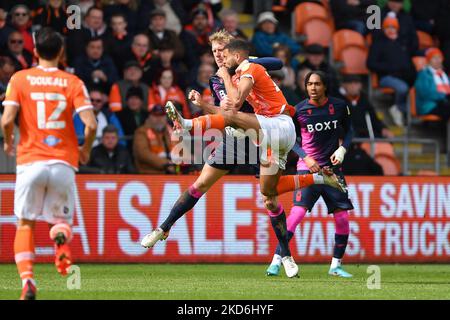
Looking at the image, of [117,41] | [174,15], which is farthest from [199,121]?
[174,15]

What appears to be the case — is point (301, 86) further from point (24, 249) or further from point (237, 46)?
point (24, 249)

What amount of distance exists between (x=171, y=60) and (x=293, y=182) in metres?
7.06

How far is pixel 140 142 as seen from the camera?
17.5 meters

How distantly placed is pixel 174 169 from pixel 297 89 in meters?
3.20

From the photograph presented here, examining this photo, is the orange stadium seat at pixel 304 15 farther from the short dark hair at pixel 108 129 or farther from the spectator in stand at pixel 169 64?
the short dark hair at pixel 108 129

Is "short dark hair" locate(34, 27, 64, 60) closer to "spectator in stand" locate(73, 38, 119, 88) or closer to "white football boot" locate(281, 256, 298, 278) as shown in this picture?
"white football boot" locate(281, 256, 298, 278)

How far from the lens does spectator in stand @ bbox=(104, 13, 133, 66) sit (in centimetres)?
1945

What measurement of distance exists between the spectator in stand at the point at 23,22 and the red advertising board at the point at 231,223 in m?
3.66

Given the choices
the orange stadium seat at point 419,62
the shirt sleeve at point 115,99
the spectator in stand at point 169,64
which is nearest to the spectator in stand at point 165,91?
the spectator in stand at point 169,64

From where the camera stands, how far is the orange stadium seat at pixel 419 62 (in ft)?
72.7

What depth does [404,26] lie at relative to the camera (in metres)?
22.1

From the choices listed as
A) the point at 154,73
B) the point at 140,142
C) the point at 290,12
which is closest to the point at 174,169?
the point at 140,142

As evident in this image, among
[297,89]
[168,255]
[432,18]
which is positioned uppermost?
[432,18]
